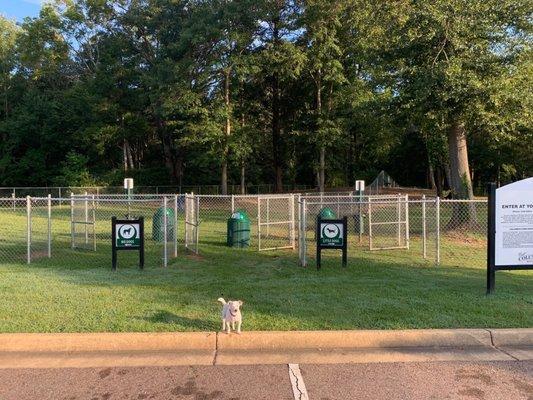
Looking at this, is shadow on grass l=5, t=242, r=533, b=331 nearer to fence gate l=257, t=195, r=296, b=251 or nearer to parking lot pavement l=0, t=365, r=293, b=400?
parking lot pavement l=0, t=365, r=293, b=400

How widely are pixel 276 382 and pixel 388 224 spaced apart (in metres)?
11.3

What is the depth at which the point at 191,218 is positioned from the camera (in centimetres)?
1455

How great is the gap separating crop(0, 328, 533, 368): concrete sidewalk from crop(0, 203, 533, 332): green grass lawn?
0.25 m

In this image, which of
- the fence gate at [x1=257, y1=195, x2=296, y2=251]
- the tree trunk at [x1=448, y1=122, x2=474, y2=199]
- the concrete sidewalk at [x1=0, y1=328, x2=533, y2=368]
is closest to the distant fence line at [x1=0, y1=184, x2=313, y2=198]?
the fence gate at [x1=257, y1=195, x2=296, y2=251]

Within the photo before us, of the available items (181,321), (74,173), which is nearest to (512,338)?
(181,321)

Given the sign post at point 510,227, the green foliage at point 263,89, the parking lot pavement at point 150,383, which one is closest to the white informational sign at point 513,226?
the sign post at point 510,227

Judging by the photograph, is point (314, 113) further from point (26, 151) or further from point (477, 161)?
point (26, 151)

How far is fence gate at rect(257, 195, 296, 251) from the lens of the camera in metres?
13.7

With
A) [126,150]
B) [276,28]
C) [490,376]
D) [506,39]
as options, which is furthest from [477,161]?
[490,376]

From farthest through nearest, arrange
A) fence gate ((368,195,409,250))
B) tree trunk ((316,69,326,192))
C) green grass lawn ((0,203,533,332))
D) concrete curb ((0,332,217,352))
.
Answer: tree trunk ((316,69,326,192))
fence gate ((368,195,409,250))
green grass lawn ((0,203,533,332))
concrete curb ((0,332,217,352))

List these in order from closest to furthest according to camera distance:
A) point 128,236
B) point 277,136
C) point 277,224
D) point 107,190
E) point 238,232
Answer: point 128,236 < point 238,232 < point 277,224 < point 107,190 < point 277,136

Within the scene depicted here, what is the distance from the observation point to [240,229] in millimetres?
13992

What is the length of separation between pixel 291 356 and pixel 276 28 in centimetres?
3315

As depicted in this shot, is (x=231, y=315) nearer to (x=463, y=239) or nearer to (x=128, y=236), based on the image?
(x=128, y=236)
